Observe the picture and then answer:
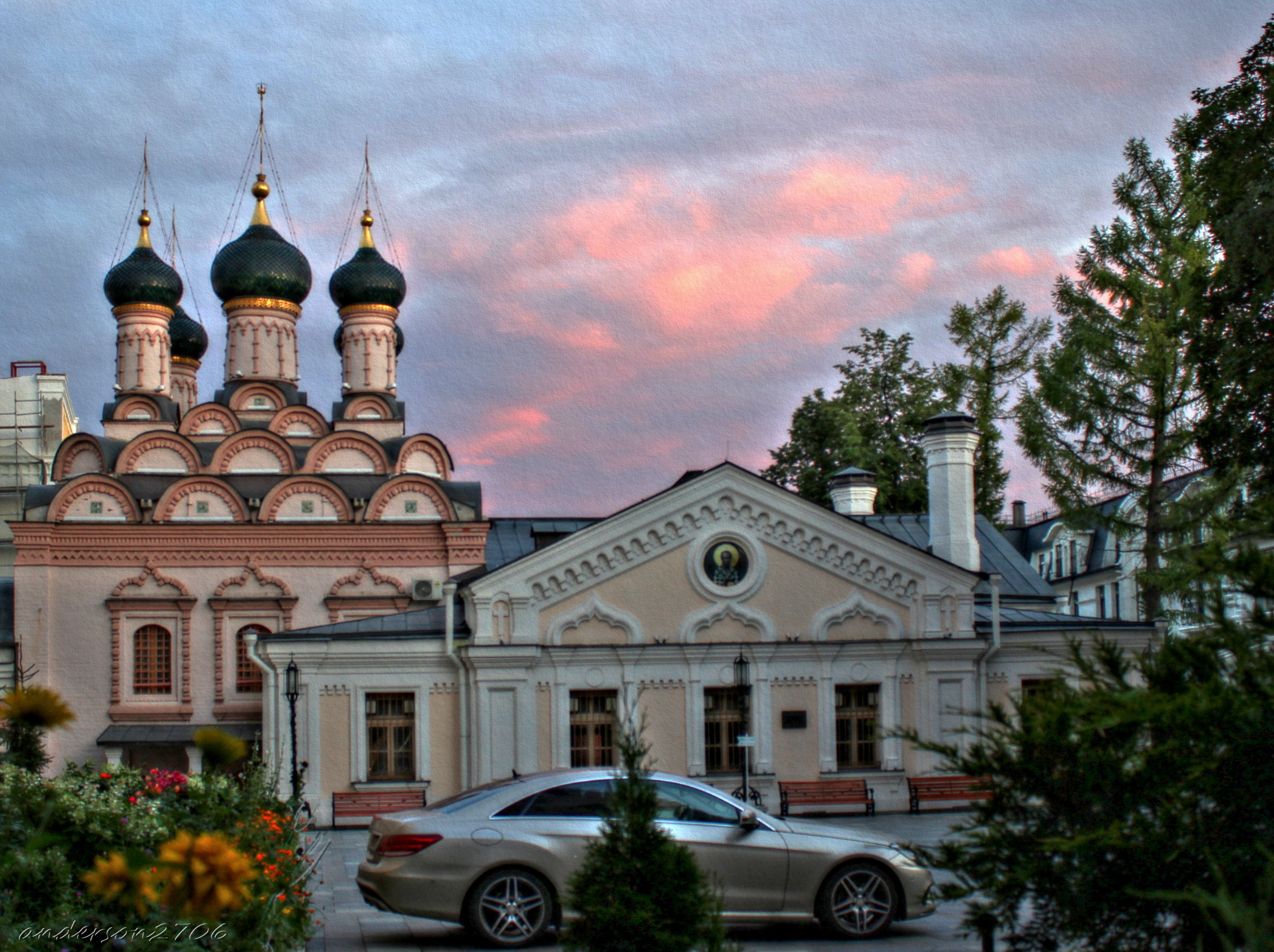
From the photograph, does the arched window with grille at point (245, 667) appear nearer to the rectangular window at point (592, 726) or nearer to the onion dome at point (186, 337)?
the rectangular window at point (592, 726)

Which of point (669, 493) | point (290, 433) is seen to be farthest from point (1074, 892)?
point (290, 433)

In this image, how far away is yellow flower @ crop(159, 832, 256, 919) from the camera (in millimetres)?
3977

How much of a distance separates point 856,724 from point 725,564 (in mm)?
3327

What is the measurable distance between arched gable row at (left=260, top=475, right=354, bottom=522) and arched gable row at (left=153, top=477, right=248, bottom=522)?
0.66 meters

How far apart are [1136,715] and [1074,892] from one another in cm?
84

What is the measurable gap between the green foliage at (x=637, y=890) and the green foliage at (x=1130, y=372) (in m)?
20.2

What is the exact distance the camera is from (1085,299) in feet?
88.9

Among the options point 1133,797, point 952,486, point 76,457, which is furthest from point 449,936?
point 76,457

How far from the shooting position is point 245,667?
3069 cm

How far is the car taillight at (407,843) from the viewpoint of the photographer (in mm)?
10305

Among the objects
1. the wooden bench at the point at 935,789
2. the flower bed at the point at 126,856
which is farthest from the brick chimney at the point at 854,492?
the flower bed at the point at 126,856

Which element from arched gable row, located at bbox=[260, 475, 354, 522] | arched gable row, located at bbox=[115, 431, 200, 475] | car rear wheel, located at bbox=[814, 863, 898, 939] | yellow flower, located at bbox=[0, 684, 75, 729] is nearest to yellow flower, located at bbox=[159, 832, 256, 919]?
yellow flower, located at bbox=[0, 684, 75, 729]

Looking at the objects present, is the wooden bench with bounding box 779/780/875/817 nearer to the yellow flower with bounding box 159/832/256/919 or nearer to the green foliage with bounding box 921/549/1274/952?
the green foliage with bounding box 921/549/1274/952

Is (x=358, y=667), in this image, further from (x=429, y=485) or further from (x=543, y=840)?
(x=543, y=840)
